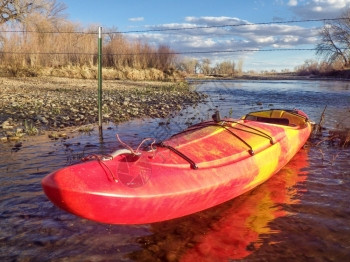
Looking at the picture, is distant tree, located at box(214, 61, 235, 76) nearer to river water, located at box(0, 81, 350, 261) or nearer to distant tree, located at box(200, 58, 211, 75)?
distant tree, located at box(200, 58, 211, 75)

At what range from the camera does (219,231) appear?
2975 millimetres

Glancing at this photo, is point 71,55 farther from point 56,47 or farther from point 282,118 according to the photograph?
point 282,118

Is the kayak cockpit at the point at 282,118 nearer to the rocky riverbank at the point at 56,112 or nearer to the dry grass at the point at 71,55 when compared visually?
the rocky riverbank at the point at 56,112

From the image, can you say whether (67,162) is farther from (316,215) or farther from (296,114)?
(296,114)

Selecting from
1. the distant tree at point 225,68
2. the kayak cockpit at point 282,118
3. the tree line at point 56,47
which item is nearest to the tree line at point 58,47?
the tree line at point 56,47

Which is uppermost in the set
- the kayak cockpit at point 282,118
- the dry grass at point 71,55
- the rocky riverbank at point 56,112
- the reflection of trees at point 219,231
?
the dry grass at point 71,55

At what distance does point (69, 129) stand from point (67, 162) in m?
2.28

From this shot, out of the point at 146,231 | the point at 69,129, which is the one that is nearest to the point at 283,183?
the point at 146,231

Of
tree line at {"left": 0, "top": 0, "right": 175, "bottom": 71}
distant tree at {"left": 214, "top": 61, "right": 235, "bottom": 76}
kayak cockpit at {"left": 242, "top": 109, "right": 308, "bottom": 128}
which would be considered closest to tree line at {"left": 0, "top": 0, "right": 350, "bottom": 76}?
tree line at {"left": 0, "top": 0, "right": 175, "bottom": 71}

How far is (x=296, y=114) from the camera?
6230 millimetres

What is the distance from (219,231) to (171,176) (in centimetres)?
70

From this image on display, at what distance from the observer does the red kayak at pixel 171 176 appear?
7.90 feet

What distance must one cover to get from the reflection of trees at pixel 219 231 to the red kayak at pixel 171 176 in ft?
0.52

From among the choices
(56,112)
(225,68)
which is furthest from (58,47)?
(225,68)
